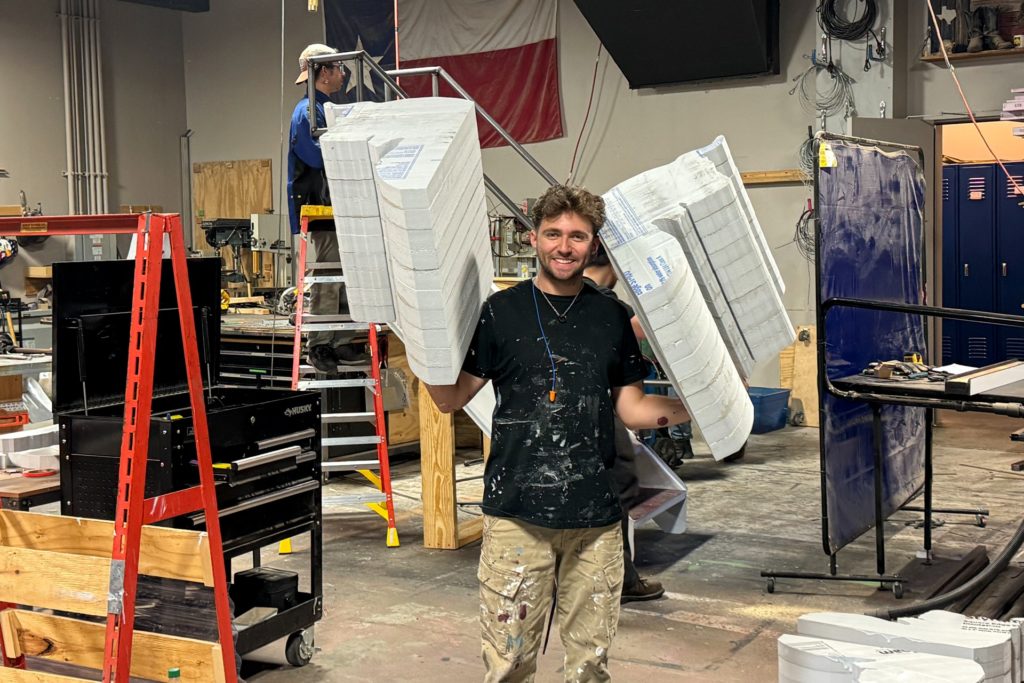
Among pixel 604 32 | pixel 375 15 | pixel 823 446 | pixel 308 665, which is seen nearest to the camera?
pixel 308 665

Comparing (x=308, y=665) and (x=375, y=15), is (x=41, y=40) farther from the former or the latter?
(x=308, y=665)

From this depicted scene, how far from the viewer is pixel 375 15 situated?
11.1 metres

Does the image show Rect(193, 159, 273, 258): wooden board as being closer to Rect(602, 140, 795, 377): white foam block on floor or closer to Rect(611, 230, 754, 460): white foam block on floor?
Rect(602, 140, 795, 377): white foam block on floor

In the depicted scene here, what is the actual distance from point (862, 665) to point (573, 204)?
1471 mm

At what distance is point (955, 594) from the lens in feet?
12.7

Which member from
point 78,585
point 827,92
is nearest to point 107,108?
point 827,92

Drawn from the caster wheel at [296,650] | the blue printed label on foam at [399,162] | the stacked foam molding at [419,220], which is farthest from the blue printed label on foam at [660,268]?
the caster wheel at [296,650]

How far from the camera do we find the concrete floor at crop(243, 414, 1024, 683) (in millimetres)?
3705

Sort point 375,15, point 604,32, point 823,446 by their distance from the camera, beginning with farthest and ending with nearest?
1. point 375,15
2. point 604,32
3. point 823,446

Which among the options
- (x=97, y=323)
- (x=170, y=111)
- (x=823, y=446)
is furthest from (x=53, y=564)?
(x=170, y=111)

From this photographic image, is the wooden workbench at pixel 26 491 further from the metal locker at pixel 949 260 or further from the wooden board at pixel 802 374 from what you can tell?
the metal locker at pixel 949 260

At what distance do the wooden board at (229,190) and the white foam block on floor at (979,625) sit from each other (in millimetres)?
9946

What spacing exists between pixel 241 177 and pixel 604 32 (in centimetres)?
529

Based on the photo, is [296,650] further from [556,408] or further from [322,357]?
[322,357]
